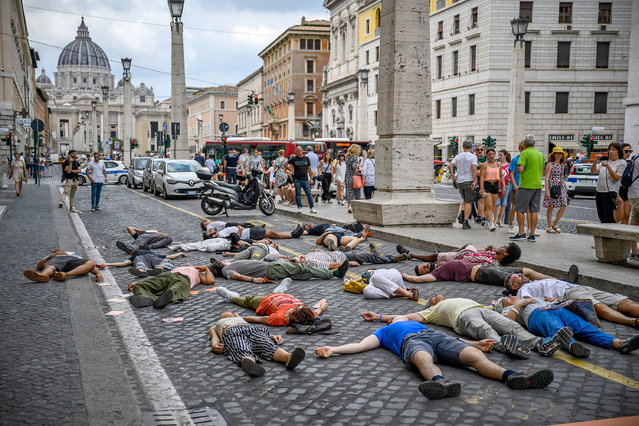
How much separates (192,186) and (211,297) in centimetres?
1670

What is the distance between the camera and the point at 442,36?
1887 inches

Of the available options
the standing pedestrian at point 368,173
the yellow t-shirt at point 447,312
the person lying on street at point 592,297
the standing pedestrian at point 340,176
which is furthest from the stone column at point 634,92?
the yellow t-shirt at point 447,312

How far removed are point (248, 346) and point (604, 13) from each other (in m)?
44.7

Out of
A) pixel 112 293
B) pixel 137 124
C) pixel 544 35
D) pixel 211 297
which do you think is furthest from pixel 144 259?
pixel 137 124

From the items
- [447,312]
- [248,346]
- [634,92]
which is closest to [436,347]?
[447,312]

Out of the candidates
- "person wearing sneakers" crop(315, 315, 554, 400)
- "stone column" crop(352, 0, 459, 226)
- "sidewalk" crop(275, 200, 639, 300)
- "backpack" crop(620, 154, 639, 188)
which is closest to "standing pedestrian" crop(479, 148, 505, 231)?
"sidewalk" crop(275, 200, 639, 300)

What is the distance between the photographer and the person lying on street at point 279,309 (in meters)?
5.53

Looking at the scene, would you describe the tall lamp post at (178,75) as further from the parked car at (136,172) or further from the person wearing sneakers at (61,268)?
the person wearing sneakers at (61,268)

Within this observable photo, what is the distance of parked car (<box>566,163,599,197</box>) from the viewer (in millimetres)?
23344

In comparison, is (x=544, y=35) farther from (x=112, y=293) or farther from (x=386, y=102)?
(x=112, y=293)

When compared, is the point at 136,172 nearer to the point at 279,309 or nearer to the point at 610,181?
the point at 610,181

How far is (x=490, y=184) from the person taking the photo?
485 inches

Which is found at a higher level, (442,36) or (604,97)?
(442,36)

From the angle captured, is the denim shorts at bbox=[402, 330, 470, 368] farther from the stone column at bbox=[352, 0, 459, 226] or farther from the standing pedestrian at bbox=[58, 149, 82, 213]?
the standing pedestrian at bbox=[58, 149, 82, 213]
